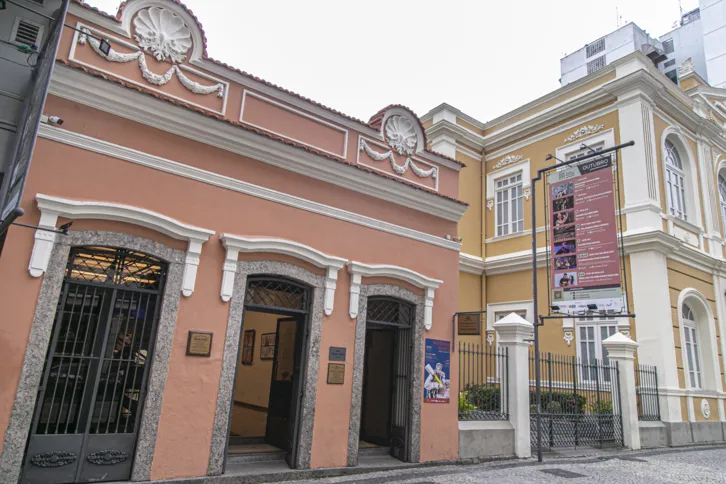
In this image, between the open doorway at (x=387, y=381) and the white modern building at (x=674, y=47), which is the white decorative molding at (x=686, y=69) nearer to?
the white modern building at (x=674, y=47)

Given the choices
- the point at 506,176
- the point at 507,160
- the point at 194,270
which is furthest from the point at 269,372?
the point at 507,160

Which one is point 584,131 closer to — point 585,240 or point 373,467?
point 585,240

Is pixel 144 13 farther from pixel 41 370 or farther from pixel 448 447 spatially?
pixel 448 447

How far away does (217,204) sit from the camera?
23.0 feet

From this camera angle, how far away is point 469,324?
893 centimetres

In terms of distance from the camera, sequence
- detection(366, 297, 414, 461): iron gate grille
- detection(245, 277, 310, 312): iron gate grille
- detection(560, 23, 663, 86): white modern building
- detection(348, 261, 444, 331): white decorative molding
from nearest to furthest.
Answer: detection(245, 277, 310, 312): iron gate grille
detection(348, 261, 444, 331): white decorative molding
detection(366, 297, 414, 461): iron gate grille
detection(560, 23, 663, 86): white modern building

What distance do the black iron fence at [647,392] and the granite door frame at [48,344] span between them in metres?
10.7

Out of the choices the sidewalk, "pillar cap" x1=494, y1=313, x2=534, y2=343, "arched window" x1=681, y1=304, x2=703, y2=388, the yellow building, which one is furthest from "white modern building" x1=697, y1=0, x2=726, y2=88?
"pillar cap" x1=494, y1=313, x2=534, y2=343

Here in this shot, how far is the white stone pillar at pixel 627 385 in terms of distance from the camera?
11.2 meters

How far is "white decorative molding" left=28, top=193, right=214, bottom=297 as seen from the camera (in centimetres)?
566

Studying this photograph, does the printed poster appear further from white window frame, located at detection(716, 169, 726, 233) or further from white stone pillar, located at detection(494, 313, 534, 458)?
white window frame, located at detection(716, 169, 726, 233)

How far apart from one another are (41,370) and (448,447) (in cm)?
621

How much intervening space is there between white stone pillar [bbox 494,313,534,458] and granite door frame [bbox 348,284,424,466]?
2.02 m

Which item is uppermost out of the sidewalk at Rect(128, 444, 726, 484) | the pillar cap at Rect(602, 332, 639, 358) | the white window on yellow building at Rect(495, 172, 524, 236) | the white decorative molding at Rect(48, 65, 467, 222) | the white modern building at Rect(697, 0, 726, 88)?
the white modern building at Rect(697, 0, 726, 88)
